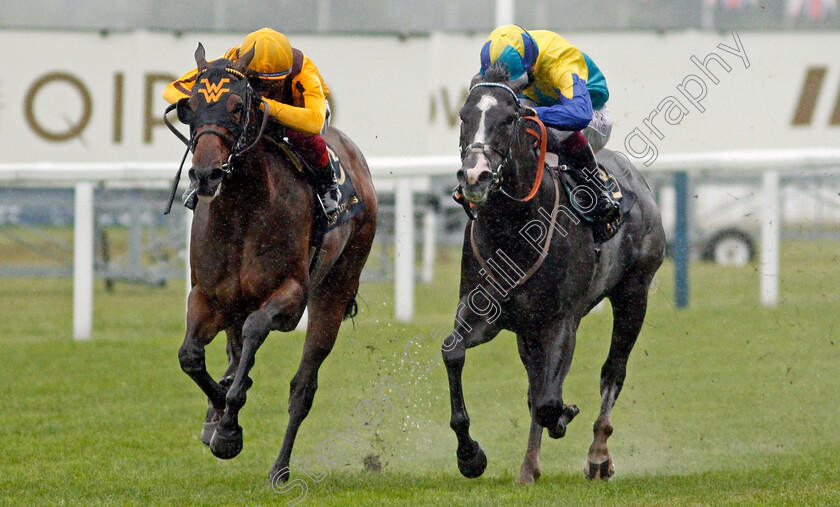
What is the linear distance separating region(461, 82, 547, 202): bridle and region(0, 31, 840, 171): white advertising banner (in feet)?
24.1

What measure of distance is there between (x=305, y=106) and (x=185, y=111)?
27.0 inches

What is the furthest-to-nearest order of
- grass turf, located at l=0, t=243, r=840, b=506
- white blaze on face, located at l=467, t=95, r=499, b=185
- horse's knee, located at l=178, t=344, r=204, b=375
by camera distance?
grass turf, located at l=0, t=243, r=840, b=506 → horse's knee, located at l=178, t=344, r=204, b=375 → white blaze on face, located at l=467, t=95, r=499, b=185

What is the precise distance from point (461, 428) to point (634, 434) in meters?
2.04

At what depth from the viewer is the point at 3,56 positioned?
13.2 metres

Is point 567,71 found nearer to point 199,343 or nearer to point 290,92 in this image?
point 290,92

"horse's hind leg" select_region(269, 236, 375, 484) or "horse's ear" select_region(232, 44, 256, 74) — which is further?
"horse's hind leg" select_region(269, 236, 375, 484)

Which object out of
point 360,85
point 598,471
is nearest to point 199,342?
point 598,471

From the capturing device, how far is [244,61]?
4598 millimetres

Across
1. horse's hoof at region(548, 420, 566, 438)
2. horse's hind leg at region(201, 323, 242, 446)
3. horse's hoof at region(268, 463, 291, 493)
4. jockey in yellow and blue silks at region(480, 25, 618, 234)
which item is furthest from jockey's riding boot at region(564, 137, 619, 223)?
horse's hoof at region(268, 463, 291, 493)

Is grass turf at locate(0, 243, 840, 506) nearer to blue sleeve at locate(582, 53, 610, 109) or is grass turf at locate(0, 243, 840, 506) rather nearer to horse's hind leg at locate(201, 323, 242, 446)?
horse's hind leg at locate(201, 323, 242, 446)

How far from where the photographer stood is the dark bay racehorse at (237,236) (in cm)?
435

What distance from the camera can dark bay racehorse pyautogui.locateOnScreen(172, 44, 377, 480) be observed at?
4.35m

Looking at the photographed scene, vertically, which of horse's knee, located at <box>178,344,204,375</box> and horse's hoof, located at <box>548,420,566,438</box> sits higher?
horse's knee, located at <box>178,344,204,375</box>

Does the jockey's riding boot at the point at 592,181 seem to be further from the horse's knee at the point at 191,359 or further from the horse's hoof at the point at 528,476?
the horse's knee at the point at 191,359
